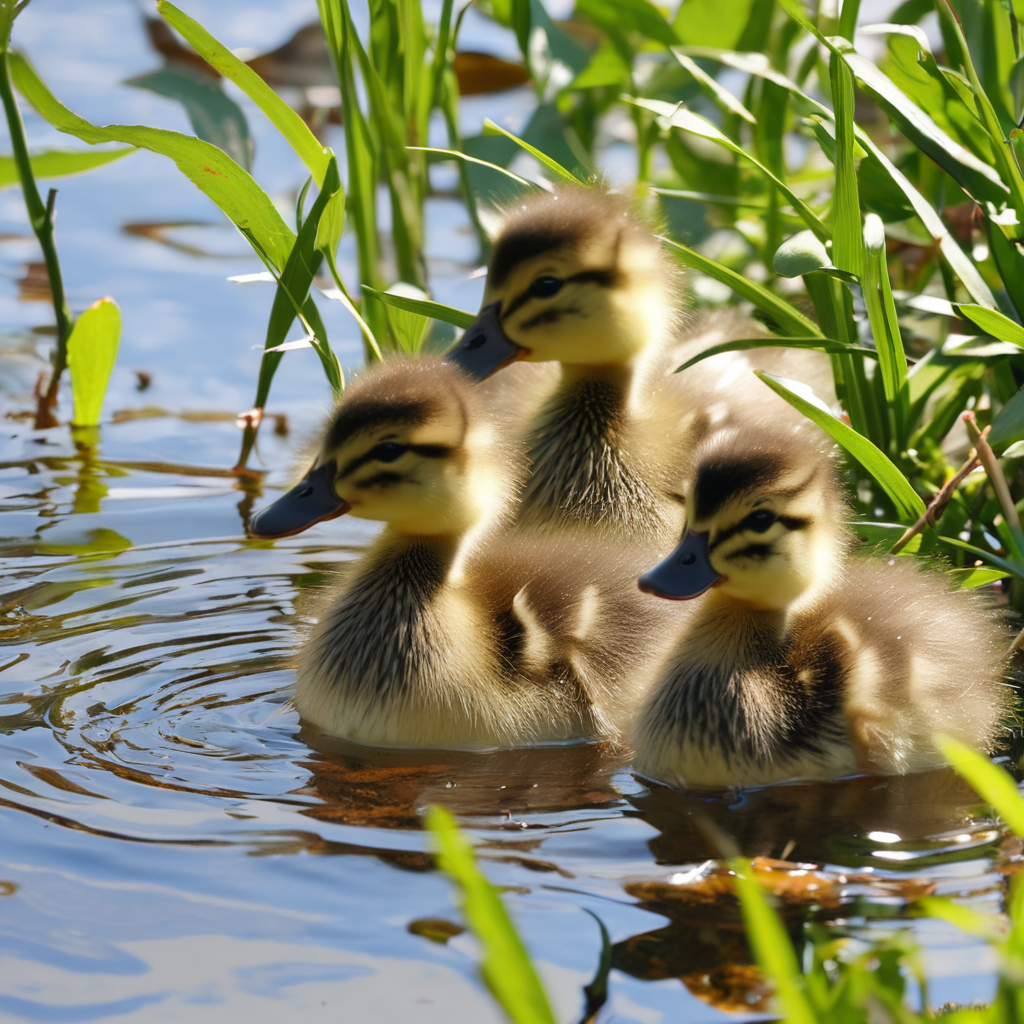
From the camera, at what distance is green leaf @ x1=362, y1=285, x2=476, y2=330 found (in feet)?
10.5

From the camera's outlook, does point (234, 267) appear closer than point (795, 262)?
No

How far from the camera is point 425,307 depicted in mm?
3252

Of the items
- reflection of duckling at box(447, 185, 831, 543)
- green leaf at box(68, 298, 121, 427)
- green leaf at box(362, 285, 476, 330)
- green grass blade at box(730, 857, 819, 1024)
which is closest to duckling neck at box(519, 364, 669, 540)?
reflection of duckling at box(447, 185, 831, 543)

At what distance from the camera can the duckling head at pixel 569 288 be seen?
3273 mm

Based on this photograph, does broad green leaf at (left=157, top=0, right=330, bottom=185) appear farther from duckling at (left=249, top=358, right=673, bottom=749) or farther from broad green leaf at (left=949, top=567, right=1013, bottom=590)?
broad green leaf at (left=949, top=567, right=1013, bottom=590)

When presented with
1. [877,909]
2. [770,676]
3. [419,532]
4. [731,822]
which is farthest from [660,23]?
[877,909]

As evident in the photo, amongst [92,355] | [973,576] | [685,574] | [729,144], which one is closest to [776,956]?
[685,574]

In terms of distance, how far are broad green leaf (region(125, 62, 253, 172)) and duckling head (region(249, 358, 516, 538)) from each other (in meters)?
1.17

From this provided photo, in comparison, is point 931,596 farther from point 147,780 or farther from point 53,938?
point 53,938

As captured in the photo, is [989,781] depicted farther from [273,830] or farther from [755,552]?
[273,830]

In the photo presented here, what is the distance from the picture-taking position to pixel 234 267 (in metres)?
5.45

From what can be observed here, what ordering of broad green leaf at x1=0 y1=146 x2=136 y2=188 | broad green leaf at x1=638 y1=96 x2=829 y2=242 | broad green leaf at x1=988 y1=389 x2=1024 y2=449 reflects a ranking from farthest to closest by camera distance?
broad green leaf at x1=0 y1=146 x2=136 y2=188, broad green leaf at x1=638 y1=96 x2=829 y2=242, broad green leaf at x1=988 y1=389 x2=1024 y2=449

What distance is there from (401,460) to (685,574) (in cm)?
56

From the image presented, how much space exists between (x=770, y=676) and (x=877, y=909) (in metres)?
0.61
